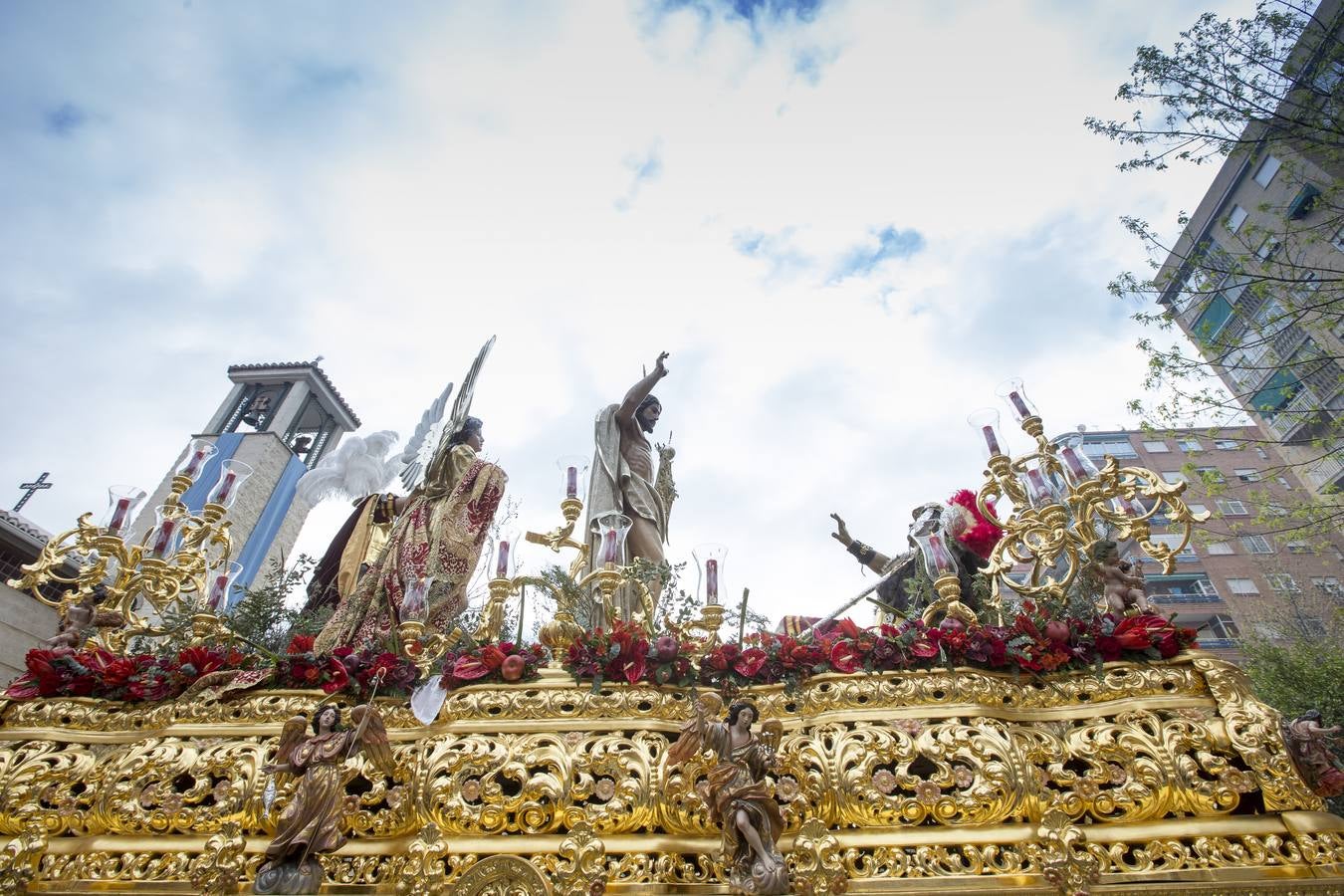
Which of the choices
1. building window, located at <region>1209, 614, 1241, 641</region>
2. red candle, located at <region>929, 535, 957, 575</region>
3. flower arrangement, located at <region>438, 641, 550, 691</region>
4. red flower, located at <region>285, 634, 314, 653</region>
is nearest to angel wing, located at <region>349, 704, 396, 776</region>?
flower arrangement, located at <region>438, 641, 550, 691</region>

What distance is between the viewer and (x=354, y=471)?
9.69 m

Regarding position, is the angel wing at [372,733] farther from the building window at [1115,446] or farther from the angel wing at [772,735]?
the building window at [1115,446]

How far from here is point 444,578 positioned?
6.12 m

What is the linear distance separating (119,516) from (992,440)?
7160 millimetres

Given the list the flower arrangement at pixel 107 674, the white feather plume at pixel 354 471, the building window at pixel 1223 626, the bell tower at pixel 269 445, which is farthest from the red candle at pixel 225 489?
the building window at pixel 1223 626

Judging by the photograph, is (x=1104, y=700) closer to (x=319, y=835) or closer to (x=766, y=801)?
(x=766, y=801)

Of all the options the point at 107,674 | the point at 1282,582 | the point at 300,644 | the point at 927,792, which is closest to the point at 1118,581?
the point at 927,792

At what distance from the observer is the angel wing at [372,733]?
3.21m

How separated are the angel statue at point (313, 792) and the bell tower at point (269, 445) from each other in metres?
14.3

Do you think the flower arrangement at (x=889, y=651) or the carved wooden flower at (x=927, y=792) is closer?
the carved wooden flower at (x=927, y=792)

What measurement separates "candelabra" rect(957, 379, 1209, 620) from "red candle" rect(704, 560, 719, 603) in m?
1.53

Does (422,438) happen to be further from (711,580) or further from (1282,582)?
(1282,582)

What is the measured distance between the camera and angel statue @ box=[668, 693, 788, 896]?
111 inches

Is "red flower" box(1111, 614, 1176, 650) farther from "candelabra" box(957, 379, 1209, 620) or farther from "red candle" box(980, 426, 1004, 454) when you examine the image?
"red candle" box(980, 426, 1004, 454)
